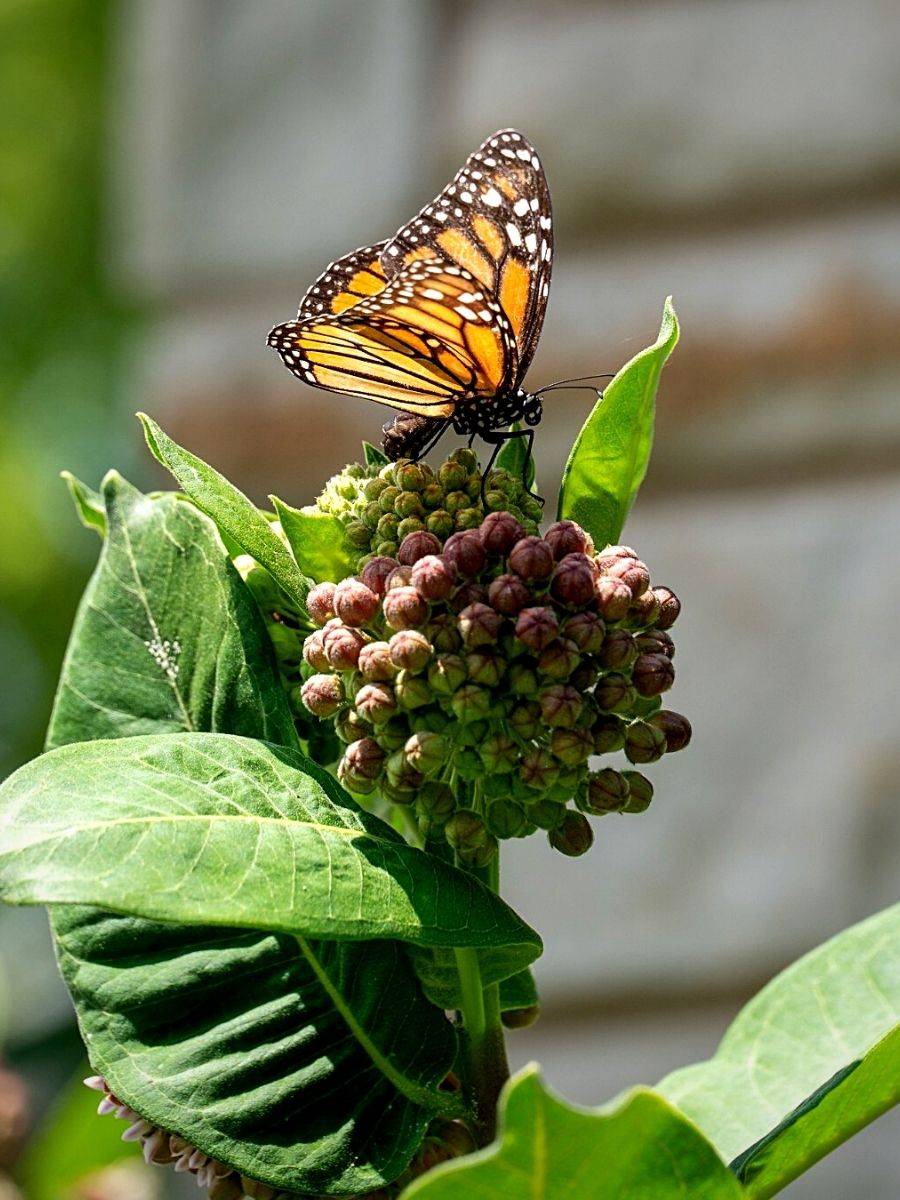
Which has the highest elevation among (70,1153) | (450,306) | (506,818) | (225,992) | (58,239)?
(58,239)

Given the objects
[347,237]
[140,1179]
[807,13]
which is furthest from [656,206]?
[140,1179]

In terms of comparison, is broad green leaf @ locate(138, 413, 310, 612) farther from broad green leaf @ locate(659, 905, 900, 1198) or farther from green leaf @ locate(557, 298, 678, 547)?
broad green leaf @ locate(659, 905, 900, 1198)

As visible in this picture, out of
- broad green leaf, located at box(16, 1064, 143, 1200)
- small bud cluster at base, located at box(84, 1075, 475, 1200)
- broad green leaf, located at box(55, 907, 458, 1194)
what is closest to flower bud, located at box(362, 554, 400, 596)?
broad green leaf, located at box(55, 907, 458, 1194)

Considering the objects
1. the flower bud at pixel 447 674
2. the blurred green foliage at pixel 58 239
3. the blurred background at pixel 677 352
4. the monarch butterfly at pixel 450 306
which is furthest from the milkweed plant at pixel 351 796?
the blurred green foliage at pixel 58 239

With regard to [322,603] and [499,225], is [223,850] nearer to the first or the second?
[322,603]

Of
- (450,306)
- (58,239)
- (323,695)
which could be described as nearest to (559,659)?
(323,695)

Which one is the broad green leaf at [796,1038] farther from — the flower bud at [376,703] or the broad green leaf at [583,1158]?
the flower bud at [376,703]
